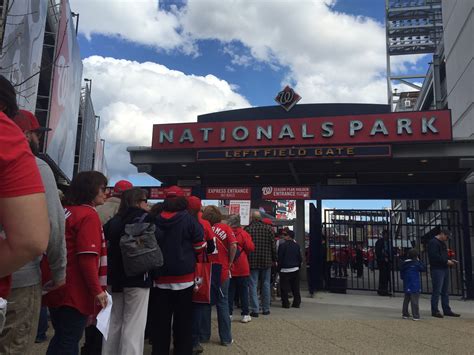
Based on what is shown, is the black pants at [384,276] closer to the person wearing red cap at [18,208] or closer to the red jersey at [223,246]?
the red jersey at [223,246]

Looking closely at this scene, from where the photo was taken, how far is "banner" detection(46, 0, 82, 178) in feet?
59.7

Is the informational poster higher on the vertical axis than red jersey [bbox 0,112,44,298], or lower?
higher

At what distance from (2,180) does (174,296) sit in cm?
346

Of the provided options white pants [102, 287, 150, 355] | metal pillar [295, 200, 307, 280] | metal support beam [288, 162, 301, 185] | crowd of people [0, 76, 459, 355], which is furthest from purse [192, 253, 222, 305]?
metal pillar [295, 200, 307, 280]

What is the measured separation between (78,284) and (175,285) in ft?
4.95

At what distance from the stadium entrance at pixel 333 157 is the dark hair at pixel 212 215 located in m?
5.94

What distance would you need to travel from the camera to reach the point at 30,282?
2061 millimetres

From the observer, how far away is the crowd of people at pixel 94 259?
140 cm

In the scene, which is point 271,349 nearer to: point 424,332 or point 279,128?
point 424,332

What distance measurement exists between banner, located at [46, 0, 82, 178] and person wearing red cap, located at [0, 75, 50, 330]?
643 inches

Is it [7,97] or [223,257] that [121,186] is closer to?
[223,257]

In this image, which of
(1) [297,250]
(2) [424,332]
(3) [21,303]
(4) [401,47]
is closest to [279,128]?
(1) [297,250]

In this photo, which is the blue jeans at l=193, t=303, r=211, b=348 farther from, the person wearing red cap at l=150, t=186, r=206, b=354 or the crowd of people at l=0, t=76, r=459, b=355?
the person wearing red cap at l=150, t=186, r=206, b=354

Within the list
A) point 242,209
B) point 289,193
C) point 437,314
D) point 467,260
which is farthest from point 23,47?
point 467,260
